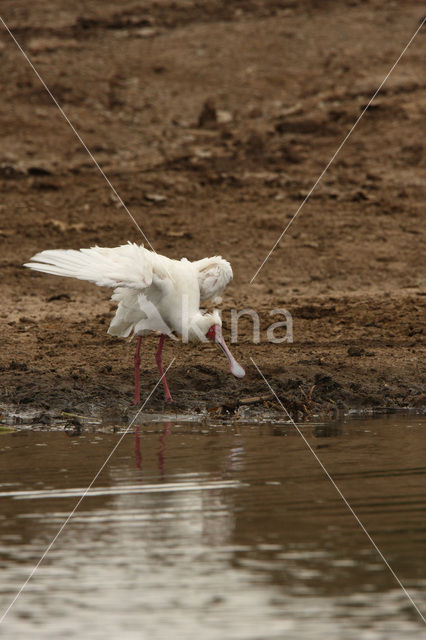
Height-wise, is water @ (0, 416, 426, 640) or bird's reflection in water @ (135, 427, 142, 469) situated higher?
bird's reflection in water @ (135, 427, 142, 469)

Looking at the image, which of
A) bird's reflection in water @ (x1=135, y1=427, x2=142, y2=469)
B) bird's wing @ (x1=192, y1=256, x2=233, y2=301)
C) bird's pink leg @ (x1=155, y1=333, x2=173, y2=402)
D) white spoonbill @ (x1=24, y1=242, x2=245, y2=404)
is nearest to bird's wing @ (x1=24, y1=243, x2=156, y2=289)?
white spoonbill @ (x1=24, y1=242, x2=245, y2=404)

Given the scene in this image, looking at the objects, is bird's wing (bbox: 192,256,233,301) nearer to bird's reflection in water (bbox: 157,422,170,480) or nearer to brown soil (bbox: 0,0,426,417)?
brown soil (bbox: 0,0,426,417)

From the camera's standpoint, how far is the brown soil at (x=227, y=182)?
37.7 ft

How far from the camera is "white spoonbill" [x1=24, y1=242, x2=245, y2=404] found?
981 cm

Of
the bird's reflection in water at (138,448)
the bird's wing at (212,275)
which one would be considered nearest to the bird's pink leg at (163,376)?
the bird's wing at (212,275)

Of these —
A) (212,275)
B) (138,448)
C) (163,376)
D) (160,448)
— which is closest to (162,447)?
(160,448)

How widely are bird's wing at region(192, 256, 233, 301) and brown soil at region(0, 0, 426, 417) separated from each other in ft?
2.68

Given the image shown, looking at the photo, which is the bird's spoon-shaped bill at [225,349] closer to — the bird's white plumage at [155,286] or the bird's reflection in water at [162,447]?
the bird's white plumage at [155,286]

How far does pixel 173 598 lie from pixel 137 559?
0.61m

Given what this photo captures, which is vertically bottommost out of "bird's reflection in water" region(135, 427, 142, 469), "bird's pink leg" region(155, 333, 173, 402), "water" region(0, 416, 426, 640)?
"water" region(0, 416, 426, 640)

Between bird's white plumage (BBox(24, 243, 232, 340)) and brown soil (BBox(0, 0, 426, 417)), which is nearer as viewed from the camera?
bird's white plumage (BBox(24, 243, 232, 340))

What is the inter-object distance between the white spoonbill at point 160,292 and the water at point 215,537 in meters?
1.56

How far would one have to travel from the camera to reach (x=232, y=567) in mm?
5414

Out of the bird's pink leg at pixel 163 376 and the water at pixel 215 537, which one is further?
the bird's pink leg at pixel 163 376
